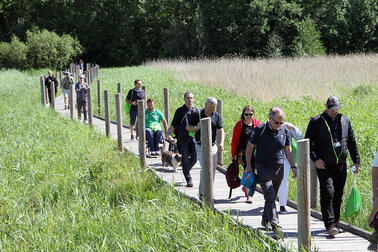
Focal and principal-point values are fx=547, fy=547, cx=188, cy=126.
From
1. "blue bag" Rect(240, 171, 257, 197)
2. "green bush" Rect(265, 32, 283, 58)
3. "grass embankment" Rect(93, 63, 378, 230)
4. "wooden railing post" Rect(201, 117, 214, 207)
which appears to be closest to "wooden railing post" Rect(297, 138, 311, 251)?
"blue bag" Rect(240, 171, 257, 197)

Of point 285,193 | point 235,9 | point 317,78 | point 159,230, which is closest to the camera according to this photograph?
point 159,230

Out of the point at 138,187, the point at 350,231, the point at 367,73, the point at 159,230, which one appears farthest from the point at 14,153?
the point at 367,73

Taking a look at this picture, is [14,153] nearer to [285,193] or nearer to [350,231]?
[285,193]

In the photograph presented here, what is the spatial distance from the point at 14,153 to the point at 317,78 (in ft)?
39.2

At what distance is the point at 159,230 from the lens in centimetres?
620

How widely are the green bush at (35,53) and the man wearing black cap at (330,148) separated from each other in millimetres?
44307

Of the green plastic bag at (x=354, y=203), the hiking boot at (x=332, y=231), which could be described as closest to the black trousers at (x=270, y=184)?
the hiking boot at (x=332, y=231)

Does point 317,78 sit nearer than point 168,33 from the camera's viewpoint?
Yes

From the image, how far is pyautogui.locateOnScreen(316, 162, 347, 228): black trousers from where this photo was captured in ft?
21.6

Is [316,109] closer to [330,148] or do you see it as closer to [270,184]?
[330,148]

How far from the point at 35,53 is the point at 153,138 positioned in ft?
129

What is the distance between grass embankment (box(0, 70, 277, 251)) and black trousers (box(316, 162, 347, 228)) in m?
1.06

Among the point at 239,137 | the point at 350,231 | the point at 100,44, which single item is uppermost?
the point at 100,44

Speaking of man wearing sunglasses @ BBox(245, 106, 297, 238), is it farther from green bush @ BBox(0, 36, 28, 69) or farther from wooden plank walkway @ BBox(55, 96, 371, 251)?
green bush @ BBox(0, 36, 28, 69)
